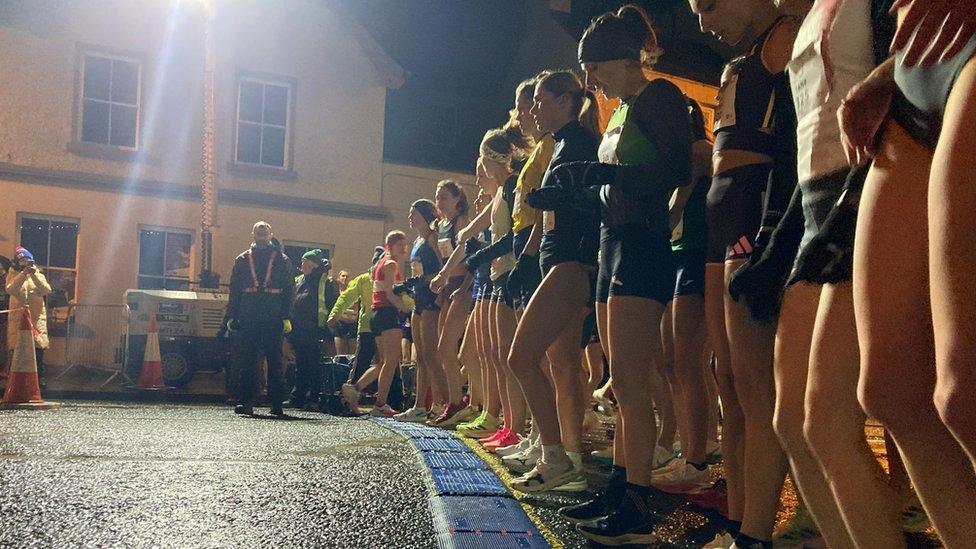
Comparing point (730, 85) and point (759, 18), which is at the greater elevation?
point (759, 18)

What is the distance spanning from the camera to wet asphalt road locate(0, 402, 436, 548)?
8.98 feet

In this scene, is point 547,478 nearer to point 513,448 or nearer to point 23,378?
point 513,448

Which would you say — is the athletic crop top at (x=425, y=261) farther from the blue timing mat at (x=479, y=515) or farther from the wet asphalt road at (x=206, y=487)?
the blue timing mat at (x=479, y=515)

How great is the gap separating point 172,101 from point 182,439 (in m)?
12.5

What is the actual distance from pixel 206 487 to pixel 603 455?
8.46 feet

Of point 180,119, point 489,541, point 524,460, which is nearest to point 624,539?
point 489,541

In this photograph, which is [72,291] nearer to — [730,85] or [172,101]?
[172,101]

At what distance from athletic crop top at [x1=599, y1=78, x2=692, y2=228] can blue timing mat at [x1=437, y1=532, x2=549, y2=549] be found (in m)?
1.33

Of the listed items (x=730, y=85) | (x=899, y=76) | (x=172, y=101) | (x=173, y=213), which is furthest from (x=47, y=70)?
(x=899, y=76)

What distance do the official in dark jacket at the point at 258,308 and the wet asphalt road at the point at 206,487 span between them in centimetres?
198

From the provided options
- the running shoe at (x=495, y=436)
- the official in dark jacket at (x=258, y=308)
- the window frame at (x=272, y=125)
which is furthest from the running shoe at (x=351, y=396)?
the window frame at (x=272, y=125)

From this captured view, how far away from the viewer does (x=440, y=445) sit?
17.4 ft

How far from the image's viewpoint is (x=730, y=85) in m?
2.70

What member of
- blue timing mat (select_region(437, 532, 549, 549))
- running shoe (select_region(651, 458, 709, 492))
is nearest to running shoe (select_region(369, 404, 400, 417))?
running shoe (select_region(651, 458, 709, 492))
